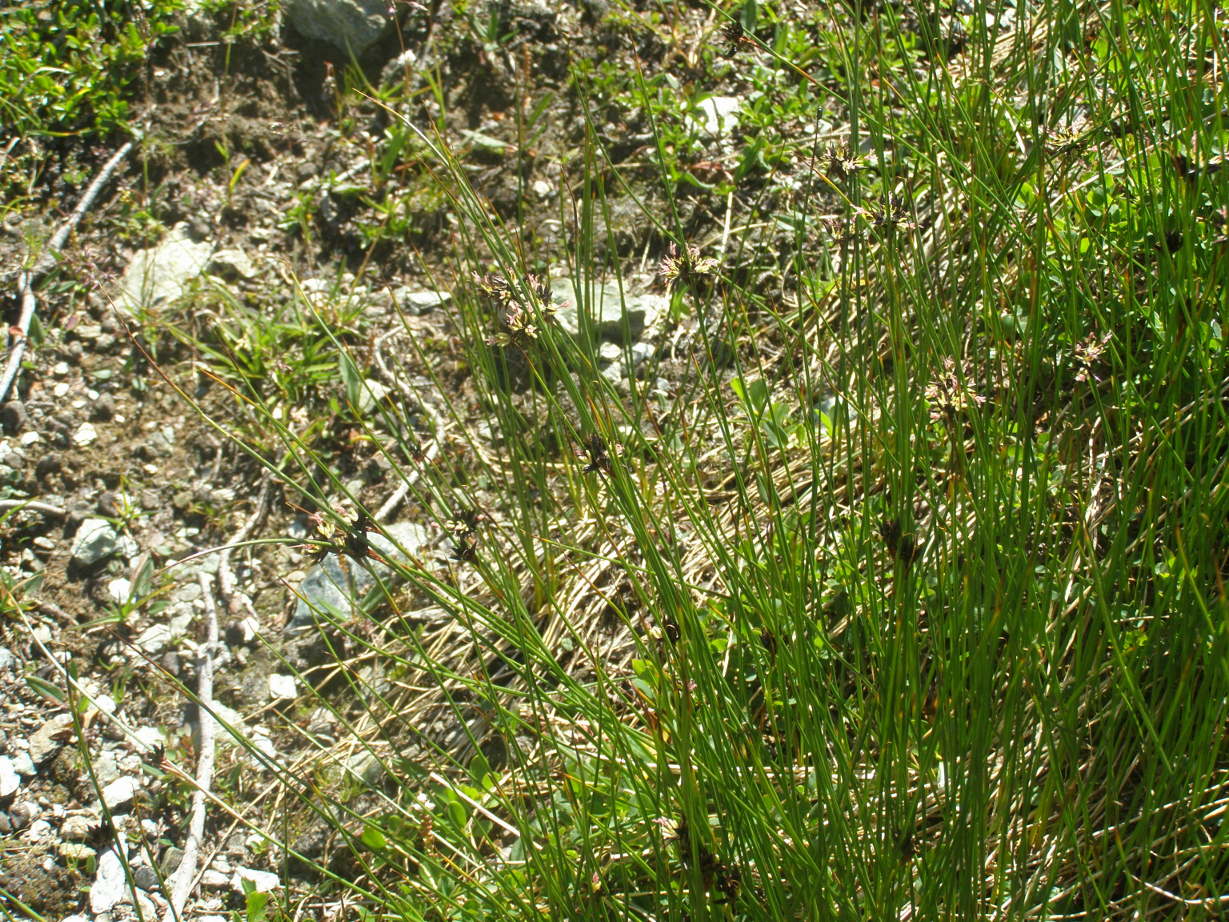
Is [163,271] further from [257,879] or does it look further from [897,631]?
[897,631]

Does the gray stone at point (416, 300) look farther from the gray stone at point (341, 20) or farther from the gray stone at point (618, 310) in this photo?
the gray stone at point (341, 20)

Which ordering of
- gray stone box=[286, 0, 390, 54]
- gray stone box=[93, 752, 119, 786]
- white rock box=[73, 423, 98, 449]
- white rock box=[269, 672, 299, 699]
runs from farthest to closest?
1. gray stone box=[286, 0, 390, 54]
2. white rock box=[73, 423, 98, 449]
3. white rock box=[269, 672, 299, 699]
4. gray stone box=[93, 752, 119, 786]

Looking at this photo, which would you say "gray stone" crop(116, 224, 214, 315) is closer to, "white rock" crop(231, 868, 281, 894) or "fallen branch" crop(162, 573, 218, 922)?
"fallen branch" crop(162, 573, 218, 922)

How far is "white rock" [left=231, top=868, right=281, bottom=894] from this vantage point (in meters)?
1.74

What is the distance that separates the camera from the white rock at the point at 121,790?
5.98 ft

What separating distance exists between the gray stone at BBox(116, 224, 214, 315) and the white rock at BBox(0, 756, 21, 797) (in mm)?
1115

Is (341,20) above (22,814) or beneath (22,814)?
above

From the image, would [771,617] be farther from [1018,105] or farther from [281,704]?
[1018,105]

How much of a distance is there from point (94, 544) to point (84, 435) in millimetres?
312

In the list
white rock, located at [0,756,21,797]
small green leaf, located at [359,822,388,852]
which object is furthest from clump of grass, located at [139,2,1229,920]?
white rock, located at [0,756,21,797]

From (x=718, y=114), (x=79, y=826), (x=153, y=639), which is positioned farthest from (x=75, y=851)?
(x=718, y=114)

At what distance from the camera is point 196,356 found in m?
2.40

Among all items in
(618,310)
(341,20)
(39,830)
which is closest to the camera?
(39,830)

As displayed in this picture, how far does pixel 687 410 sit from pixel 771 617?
91 cm
